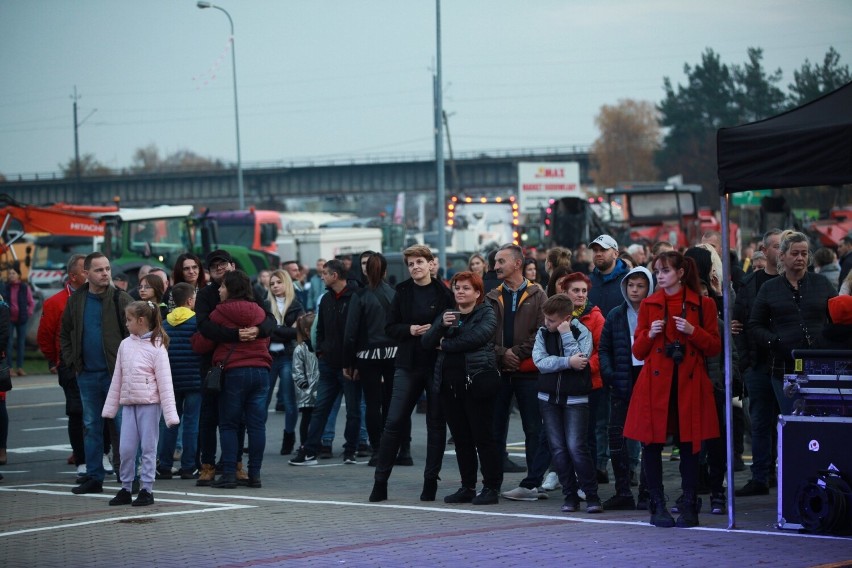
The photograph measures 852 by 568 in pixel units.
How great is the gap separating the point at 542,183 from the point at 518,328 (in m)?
45.2

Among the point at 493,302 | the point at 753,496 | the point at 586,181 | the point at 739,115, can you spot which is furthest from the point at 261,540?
the point at 586,181

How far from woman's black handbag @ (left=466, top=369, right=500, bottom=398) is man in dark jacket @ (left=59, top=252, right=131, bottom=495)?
3.40 metres

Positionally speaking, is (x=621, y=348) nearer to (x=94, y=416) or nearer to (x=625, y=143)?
(x=94, y=416)

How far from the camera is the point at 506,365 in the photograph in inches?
444

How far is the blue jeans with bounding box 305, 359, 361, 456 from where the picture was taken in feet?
45.3

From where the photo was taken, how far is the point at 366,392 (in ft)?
44.5

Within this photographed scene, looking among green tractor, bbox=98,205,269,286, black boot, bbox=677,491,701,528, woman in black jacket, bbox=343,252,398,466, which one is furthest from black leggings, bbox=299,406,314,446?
green tractor, bbox=98,205,269,286

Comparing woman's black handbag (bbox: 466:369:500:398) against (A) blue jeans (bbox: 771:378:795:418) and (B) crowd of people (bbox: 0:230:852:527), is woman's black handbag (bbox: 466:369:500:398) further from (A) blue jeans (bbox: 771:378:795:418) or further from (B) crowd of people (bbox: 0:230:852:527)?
(A) blue jeans (bbox: 771:378:795:418)

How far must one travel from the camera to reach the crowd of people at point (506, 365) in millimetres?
9367

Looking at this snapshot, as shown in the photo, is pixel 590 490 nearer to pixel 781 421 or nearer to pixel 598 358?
pixel 598 358

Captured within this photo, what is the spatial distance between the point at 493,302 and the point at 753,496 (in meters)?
Result: 2.62

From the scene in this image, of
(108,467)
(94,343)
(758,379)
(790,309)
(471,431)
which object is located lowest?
(108,467)

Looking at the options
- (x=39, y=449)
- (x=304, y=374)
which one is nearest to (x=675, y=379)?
(x=304, y=374)

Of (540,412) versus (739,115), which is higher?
(739,115)
